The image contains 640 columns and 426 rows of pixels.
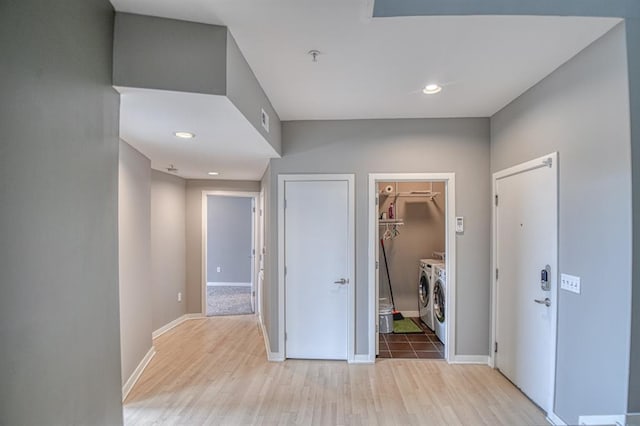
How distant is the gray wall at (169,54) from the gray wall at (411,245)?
373 cm

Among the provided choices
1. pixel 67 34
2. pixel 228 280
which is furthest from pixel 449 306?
pixel 228 280

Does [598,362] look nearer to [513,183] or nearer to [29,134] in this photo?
[513,183]

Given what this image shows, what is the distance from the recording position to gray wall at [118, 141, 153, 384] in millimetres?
2885

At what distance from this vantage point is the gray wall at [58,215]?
98cm

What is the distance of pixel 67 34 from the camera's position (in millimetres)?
1253

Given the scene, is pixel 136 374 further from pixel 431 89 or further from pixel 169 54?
pixel 431 89

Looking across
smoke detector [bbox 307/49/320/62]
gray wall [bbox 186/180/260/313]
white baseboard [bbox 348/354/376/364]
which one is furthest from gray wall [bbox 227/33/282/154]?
gray wall [bbox 186/180/260/313]

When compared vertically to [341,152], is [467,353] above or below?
below

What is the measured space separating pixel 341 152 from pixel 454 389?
2597 millimetres

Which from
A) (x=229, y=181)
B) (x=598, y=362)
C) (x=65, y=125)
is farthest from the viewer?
(x=229, y=181)

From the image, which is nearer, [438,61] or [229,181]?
[438,61]

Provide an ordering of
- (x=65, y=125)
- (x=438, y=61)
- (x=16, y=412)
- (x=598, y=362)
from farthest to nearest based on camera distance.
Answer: (x=438, y=61) → (x=598, y=362) → (x=65, y=125) → (x=16, y=412)

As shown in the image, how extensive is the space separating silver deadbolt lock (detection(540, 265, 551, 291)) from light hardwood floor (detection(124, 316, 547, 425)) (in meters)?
1.03

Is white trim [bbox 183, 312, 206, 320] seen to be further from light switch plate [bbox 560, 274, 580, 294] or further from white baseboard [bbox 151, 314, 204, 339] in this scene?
light switch plate [bbox 560, 274, 580, 294]
